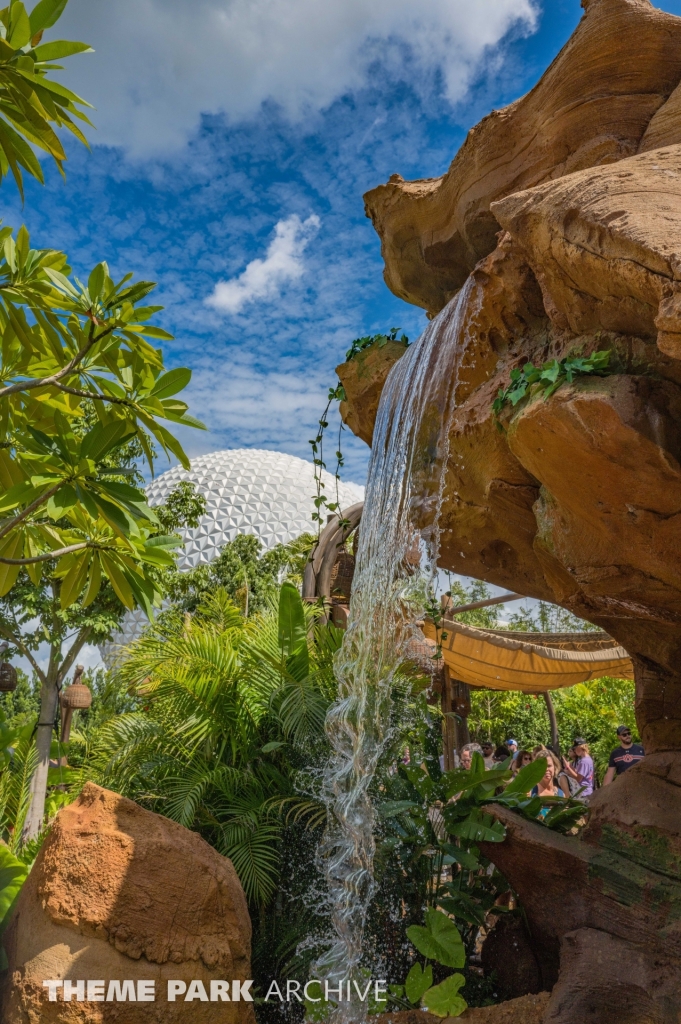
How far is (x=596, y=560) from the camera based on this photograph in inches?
154

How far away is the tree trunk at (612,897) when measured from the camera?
3512 millimetres

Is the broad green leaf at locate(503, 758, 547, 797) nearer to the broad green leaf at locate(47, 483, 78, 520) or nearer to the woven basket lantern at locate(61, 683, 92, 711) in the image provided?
the broad green leaf at locate(47, 483, 78, 520)

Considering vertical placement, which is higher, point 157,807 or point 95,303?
point 95,303

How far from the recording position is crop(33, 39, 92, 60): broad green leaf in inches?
109

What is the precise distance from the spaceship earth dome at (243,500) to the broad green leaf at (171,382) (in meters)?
29.6

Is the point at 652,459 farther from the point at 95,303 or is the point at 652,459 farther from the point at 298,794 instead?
the point at 298,794

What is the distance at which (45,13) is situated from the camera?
2750mm

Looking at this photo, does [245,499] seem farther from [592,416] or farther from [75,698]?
[592,416]

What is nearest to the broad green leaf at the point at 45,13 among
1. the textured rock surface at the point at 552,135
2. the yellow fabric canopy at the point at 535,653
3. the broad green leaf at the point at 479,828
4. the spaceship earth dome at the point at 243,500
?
the textured rock surface at the point at 552,135

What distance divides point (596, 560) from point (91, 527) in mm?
2564

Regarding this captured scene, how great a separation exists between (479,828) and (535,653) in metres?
5.20

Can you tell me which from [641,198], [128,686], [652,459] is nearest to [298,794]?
[128,686]

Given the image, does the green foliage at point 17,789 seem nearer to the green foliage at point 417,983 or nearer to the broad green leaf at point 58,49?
the green foliage at point 417,983

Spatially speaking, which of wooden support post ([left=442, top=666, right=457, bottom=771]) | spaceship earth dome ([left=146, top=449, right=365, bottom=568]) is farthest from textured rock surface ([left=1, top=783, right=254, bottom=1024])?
spaceship earth dome ([left=146, top=449, right=365, bottom=568])
